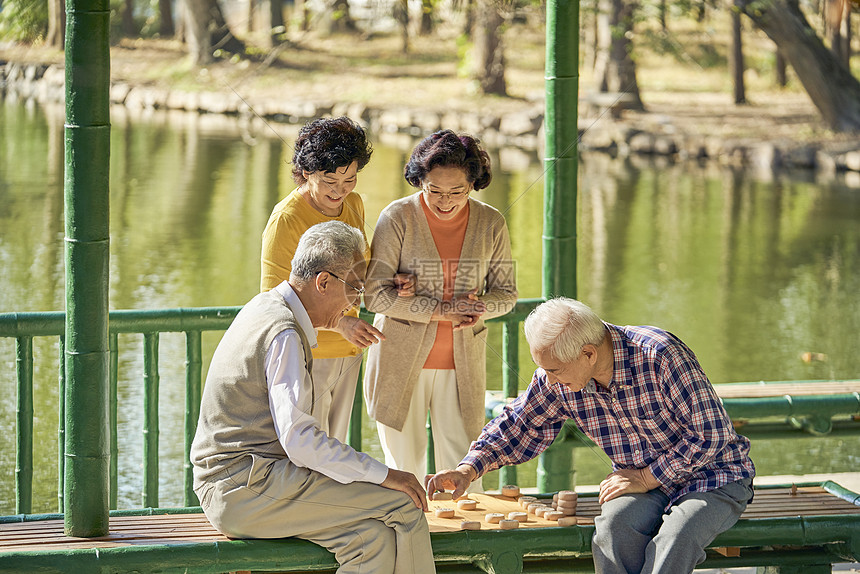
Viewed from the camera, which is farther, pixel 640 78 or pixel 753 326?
pixel 640 78

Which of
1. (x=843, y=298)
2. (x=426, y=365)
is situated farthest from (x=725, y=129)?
(x=426, y=365)

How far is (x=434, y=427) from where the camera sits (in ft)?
13.6

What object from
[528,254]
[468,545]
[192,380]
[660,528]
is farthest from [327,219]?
[528,254]

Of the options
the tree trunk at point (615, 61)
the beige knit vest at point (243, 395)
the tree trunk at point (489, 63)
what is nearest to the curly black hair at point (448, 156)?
the beige knit vest at point (243, 395)

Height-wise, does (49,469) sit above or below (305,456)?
below

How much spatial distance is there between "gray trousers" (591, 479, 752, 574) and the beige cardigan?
0.90 meters

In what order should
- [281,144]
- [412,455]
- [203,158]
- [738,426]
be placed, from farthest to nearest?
[281,144]
[203,158]
[738,426]
[412,455]

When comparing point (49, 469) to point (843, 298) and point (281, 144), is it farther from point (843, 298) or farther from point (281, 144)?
point (281, 144)

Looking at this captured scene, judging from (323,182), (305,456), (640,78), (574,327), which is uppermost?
(640,78)

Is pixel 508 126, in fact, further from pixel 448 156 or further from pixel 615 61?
pixel 448 156

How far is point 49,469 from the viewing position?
6.05 meters

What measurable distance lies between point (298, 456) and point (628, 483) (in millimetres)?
1005

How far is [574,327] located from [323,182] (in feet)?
3.71

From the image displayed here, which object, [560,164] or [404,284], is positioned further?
[560,164]
